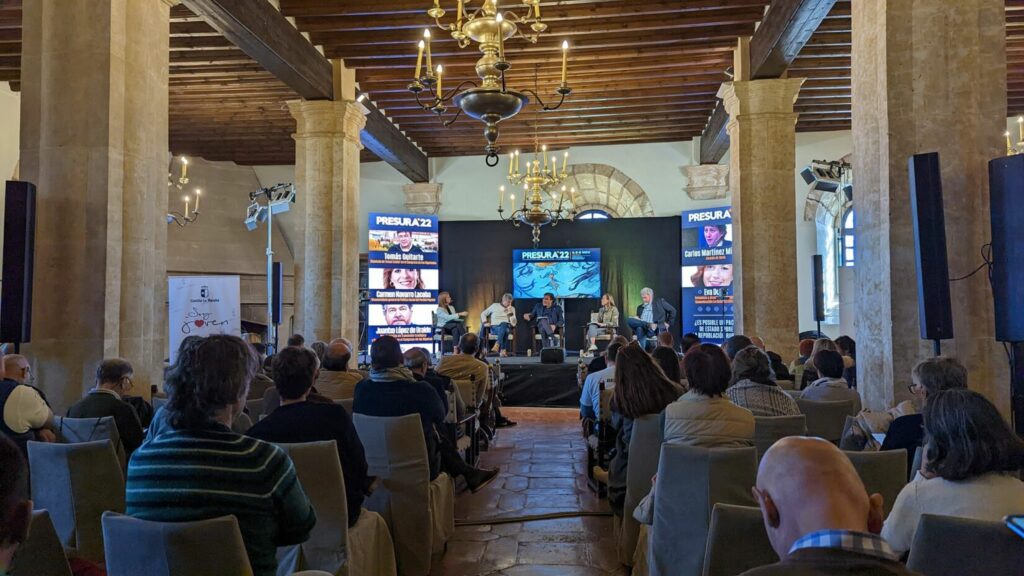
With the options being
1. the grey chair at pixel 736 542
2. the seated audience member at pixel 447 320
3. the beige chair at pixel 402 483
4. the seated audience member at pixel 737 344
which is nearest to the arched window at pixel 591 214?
the seated audience member at pixel 447 320

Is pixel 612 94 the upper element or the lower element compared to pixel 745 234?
upper

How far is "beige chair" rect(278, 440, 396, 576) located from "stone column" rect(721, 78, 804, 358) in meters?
5.91

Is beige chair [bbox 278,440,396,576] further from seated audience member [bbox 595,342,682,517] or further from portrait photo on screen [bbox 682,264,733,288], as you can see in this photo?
portrait photo on screen [bbox 682,264,733,288]

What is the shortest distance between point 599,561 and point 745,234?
517cm

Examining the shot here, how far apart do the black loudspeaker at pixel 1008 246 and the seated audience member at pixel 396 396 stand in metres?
2.73

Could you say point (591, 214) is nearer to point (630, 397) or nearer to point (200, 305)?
point (200, 305)

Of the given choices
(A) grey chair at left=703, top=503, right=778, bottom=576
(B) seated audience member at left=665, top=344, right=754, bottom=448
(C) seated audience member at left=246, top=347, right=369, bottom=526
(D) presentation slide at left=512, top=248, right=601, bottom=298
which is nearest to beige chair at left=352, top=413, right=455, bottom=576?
(C) seated audience member at left=246, top=347, right=369, bottom=526

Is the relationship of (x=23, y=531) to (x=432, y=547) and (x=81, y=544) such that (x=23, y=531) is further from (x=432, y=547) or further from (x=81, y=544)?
(x=432, y=547)

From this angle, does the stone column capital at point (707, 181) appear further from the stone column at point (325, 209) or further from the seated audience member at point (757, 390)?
the seated audience member at point (757, 390)

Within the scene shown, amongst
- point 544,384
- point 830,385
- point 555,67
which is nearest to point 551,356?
point 544,384

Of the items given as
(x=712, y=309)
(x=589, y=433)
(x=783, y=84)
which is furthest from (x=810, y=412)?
(x=712, y=309)

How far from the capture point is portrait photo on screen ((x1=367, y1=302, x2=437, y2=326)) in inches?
495

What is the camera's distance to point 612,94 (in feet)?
32.9

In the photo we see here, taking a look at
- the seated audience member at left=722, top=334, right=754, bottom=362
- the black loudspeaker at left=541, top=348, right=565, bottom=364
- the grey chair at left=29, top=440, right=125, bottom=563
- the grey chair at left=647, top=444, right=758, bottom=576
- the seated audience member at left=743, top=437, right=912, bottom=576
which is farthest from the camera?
the black loudspeaker at left=541, top=348, right=565, bottom=364
